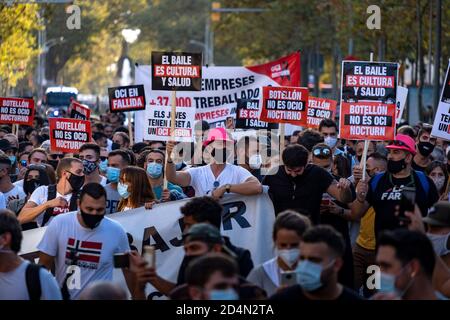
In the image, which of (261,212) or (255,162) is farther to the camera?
(255,162)

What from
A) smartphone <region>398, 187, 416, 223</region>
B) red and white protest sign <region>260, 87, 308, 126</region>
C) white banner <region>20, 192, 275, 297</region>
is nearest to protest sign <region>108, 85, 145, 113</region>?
red and white protest sign <region>260, 87, 308, 126</region>

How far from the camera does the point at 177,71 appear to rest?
1424 cm

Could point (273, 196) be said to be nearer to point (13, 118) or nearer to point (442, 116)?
point (442, 116)

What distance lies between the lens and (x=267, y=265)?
8422 millimetres

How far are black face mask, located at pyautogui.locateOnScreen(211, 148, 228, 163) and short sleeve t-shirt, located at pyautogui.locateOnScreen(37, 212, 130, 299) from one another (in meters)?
2.57

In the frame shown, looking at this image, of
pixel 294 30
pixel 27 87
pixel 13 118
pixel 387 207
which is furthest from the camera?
pixel 27 87

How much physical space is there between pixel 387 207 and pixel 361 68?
2.98 m

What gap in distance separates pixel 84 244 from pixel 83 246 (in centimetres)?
2

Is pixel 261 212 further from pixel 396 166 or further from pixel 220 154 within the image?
pixel 396 166

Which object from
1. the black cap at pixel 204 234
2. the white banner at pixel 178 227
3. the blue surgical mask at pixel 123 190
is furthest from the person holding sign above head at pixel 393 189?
the black cap at pixel 204 234

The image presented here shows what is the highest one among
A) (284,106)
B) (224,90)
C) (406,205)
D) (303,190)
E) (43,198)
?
(224,90)

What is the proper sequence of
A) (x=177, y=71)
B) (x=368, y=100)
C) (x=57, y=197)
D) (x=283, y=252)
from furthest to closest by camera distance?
(x=177, y=71)
(x=368, y=100)
(x=57, y=197)
(x=283, y=252)

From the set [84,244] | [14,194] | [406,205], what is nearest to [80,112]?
[14,194]
